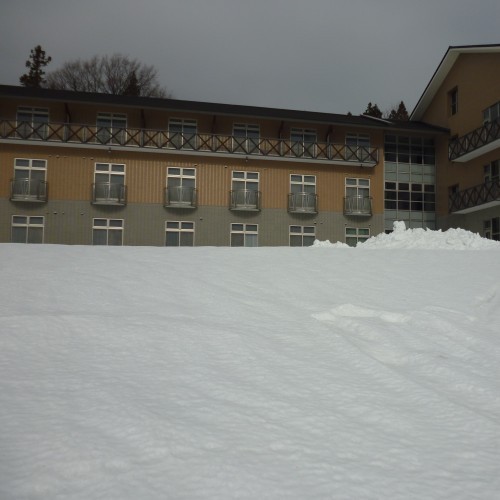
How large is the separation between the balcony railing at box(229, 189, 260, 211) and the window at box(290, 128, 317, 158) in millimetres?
3417

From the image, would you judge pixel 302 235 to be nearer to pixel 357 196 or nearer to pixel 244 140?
pixel 357 196

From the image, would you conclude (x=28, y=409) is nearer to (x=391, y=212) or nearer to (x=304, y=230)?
(x=304, y=230)

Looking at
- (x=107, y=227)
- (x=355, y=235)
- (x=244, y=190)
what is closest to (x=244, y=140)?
(x=244, y=190)

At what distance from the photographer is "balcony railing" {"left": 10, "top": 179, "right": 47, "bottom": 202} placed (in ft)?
91.9

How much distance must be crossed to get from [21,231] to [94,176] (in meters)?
4.72

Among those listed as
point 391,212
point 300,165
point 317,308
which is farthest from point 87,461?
point 391,212

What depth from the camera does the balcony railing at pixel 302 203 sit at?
30.8m

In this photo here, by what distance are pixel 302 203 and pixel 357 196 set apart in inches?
138

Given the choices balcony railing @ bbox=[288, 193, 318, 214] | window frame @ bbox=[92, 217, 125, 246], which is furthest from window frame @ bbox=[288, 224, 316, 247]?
window frame @ bbox=[92, 217, 125, 246]

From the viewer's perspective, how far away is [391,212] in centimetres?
3350

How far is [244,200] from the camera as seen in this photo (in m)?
30.3

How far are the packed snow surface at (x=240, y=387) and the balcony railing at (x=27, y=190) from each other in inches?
743

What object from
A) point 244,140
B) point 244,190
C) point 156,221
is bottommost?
point 156,221

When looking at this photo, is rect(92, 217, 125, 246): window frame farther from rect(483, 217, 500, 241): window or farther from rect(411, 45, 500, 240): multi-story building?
rect(483, 217, 500, 241): window
